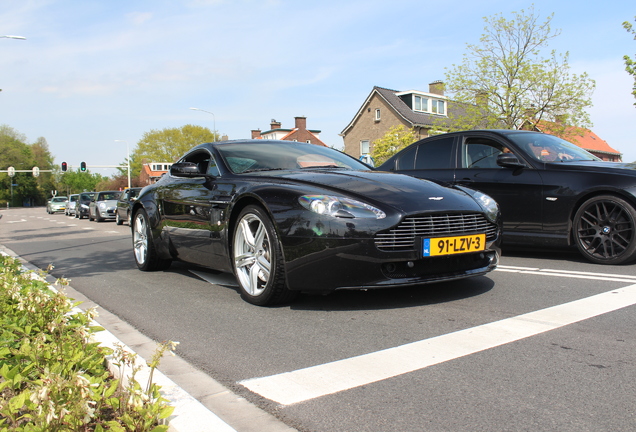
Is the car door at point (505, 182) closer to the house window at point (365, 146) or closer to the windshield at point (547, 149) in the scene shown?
the windshield at point (547, 149)

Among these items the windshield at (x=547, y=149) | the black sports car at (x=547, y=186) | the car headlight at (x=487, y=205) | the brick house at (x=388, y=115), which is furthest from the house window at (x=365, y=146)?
the car headlight at (x=487, y=205)

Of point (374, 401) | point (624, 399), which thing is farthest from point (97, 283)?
point (624, 399)

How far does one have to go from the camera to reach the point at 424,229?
13.2ft

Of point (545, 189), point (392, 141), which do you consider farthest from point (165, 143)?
point (545, 189)

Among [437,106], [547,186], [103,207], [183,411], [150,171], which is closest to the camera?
[183,411]

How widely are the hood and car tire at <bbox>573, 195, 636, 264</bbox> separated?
217 centimetres

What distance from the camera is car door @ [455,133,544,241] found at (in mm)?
6465

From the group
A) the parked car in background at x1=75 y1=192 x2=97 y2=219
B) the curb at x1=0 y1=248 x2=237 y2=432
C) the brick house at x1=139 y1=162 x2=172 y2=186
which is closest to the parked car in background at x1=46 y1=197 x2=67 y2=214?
the parked car in background at x1=75 y1=192 x2=97 y2=219

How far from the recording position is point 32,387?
2449 millimetres

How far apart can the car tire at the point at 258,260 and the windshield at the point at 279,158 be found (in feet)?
2.48

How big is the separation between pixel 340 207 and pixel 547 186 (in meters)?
3.40

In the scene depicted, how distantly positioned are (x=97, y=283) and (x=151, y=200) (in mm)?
1084

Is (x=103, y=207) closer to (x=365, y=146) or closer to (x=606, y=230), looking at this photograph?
(x=606, y=230)

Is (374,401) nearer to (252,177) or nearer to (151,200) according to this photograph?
(252,177)
